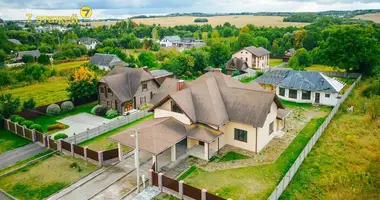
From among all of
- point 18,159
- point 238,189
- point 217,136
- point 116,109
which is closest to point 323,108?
point 217,136

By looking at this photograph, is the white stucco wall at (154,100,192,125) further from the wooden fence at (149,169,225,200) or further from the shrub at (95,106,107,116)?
the shrub at (95,106,107,116)

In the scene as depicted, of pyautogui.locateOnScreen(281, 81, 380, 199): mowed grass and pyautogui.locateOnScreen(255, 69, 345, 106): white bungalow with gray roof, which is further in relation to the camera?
pyautogui.locateOnScreen(255, 69, 345, 106): white bungalow with gray roof

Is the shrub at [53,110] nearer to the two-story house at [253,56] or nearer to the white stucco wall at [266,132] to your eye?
the white stucco wall at [266,132]

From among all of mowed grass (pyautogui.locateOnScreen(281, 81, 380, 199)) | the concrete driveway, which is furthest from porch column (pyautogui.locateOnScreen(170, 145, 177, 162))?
the concrete driveway

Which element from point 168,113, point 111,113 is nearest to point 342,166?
point 168,113

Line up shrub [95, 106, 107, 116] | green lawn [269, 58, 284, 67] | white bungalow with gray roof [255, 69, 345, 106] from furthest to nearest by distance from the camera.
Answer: green lawn [269, 58, 284, 67] → white bungalow with gray roof [255, 69, 345, 106] → shrub [95, 106, 107, 116]

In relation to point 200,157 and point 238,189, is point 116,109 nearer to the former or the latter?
point 200,157

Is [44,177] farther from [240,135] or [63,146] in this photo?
[240,135]
